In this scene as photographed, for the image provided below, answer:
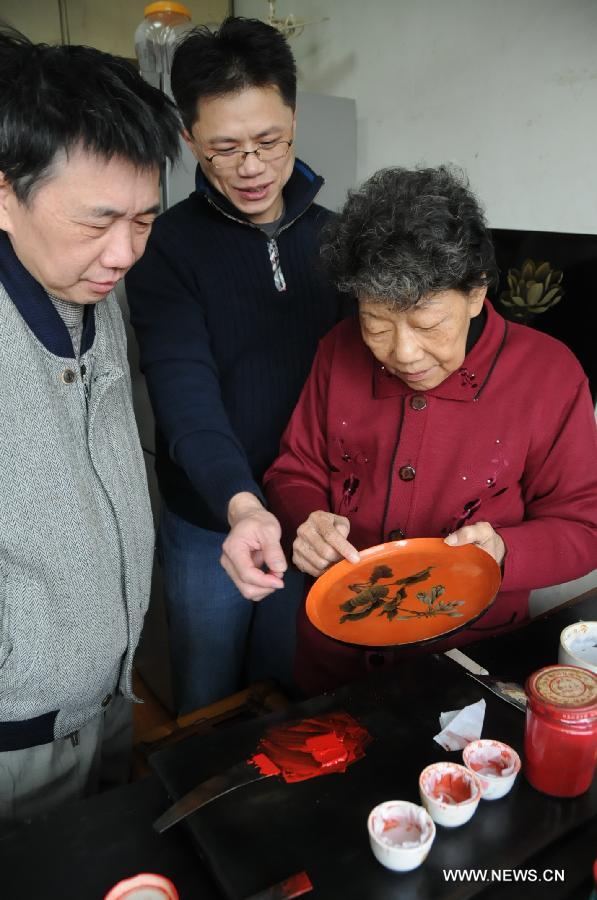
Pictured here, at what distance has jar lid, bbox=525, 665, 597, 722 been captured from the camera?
84cm

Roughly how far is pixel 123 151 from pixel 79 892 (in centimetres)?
89

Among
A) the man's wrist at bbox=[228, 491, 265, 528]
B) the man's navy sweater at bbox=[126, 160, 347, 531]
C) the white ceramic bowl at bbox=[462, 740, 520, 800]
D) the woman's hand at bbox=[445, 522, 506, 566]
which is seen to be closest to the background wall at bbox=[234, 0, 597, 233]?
the man's navy sweater at bbox=[126, 160, 347, 531]

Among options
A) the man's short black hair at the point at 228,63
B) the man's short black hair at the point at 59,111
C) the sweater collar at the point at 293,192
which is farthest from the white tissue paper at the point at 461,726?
the man's short black hair at the point at 228,63

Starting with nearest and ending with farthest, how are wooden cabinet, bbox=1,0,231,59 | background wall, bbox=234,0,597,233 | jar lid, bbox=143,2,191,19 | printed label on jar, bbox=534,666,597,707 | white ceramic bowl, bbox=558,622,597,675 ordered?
printed label on jar, bbox=534,666,597,707 → white ceramic bowl, bbox=558,622,597,675 → background wall, bbox=234,0,597,233 → jar lid, bbox=143,2,191,19 → wooden cabinet, bbox=1,0,231,59

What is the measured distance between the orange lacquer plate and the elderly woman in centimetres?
4

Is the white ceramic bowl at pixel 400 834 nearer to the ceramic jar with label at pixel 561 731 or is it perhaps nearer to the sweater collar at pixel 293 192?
the ceramic jar with label at pixel 561 731

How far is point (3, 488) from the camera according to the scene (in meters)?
0.98

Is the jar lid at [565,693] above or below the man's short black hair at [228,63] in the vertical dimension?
below

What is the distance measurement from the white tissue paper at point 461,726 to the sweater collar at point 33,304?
762 mm

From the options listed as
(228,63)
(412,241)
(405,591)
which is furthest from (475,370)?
(228,63)

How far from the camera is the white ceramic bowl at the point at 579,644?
3.56 feet

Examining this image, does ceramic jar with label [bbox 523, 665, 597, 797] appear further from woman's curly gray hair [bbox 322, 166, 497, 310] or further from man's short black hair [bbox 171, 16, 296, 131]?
man's short black hair [bbox 171, 16, 296, 131]

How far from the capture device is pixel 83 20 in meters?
3.74

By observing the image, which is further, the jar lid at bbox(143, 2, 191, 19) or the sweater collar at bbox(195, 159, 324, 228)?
the jar lid at bbox(143, 2, 191, 19)
